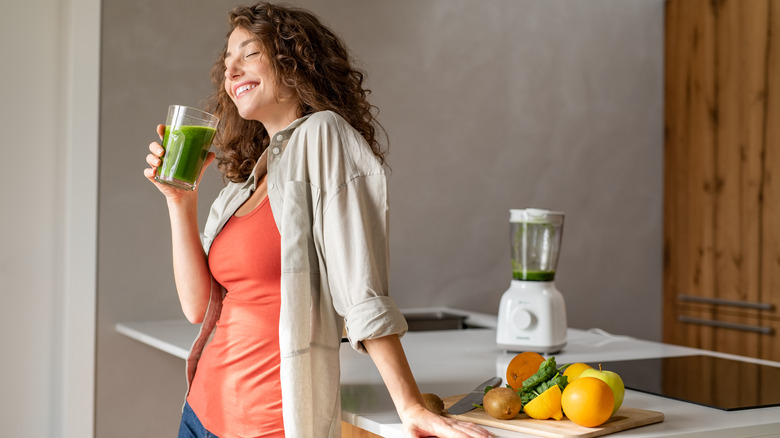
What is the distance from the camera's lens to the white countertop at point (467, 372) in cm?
112

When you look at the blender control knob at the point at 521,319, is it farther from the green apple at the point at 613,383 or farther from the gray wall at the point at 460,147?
the gray wall at the point at 460,147

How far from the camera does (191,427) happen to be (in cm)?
129

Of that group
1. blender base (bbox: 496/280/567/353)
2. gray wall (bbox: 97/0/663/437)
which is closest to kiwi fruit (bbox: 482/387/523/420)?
blender base (bbox: 496/280/567/353)

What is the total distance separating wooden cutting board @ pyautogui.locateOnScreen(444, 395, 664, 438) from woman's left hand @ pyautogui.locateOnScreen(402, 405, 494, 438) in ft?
0.25

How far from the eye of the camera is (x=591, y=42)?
309 cm

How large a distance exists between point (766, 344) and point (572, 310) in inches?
26.7

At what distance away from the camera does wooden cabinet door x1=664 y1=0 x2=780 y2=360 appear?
2775mm

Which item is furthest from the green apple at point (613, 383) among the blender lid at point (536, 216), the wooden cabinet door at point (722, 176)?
the wooden cabinet door at point (722, 176)

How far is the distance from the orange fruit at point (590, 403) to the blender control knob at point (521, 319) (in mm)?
716

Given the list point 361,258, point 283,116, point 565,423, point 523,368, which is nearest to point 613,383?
point 565,423

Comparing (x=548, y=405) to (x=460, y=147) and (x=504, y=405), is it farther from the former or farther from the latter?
(x=460, y=147)

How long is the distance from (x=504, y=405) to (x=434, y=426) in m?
0.14

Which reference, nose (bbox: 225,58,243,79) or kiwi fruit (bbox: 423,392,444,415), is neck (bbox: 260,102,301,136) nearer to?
nose (bbox: 225,58,243,79)

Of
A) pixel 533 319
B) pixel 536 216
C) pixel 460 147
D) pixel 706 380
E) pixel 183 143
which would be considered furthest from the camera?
pixel 460 147
